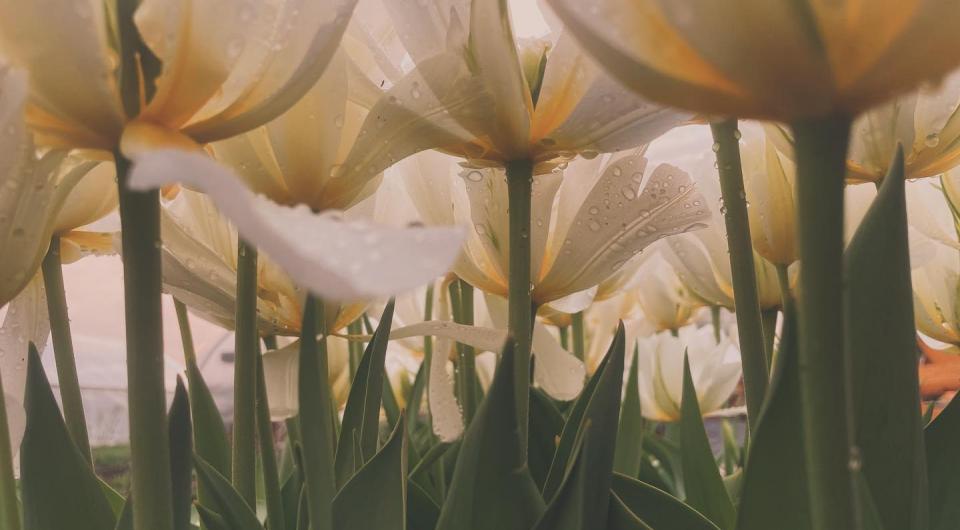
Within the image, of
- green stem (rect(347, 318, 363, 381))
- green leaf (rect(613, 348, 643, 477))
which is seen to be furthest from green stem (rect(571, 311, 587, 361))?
green leaf (rect(613, 348, 643, 477))

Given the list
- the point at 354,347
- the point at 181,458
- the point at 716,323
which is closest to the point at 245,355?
the point at 181,458

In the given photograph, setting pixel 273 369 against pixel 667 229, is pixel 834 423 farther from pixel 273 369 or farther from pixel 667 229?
pixel 273 369

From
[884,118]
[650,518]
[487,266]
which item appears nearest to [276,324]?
[487,266]

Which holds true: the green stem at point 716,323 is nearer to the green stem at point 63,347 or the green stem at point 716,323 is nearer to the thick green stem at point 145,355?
the green stem at point 63,347

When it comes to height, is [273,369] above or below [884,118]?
below

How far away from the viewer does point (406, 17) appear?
37cm

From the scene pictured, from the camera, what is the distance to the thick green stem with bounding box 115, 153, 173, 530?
0.85ft

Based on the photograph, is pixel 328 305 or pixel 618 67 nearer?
pixel 618 67

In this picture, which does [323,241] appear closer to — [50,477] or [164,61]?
[164,61]

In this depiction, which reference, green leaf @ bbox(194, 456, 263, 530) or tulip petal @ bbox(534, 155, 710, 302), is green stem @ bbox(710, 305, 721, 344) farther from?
green leaf @ bbox(194, 456, 263, 530)

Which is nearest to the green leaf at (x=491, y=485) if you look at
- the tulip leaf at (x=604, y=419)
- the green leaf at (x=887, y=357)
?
the tulip leaf at (x=604, y=419)

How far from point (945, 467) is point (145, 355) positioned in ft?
1.16

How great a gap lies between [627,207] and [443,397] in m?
0.14

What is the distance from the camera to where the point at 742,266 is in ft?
1.30
